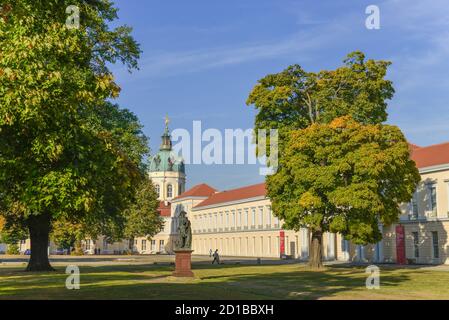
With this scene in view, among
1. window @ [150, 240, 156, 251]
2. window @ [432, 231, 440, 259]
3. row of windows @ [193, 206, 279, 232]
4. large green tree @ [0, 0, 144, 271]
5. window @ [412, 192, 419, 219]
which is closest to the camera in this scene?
large green tree @ [0, 0, 144, 271]

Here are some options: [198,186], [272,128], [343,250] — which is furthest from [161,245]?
[272,128]

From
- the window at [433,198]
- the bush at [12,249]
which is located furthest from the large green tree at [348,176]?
the bush at [12,249]

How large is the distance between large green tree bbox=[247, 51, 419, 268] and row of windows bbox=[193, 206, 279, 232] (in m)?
41.1

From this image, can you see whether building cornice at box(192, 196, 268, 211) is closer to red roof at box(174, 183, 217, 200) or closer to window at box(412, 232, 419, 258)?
red roof at box(174, 183, 217, 200)

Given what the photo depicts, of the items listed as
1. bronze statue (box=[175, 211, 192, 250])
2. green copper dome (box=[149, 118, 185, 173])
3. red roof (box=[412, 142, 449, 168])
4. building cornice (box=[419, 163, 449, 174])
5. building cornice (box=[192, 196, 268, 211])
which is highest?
green copper dome (box=[149, 118, 185, 173])

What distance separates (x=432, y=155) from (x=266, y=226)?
123ft

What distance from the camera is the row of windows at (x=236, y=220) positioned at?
8851 centimetres

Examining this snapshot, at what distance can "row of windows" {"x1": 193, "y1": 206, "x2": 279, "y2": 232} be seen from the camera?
88.5m

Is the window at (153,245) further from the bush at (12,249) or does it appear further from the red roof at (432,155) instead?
the red roof at (432,155)

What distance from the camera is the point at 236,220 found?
99.2 m

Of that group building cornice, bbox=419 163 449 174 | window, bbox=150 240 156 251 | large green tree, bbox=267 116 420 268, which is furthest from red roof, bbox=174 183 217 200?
large green tree, bbox=267 116 420 268

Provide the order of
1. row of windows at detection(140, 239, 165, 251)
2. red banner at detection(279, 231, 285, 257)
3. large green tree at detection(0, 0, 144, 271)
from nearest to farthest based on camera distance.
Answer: large green tree at detection(0, 0, 144, 271), red banner at detection(279, 231, 285, 257), row of windows at detection(140, 239, 165, 251)

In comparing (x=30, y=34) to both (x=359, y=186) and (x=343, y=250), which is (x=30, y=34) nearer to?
(x=359, y=186)

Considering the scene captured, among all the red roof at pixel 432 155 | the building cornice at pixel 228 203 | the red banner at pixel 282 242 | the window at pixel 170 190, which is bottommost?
the red banner at pixel 282 242
